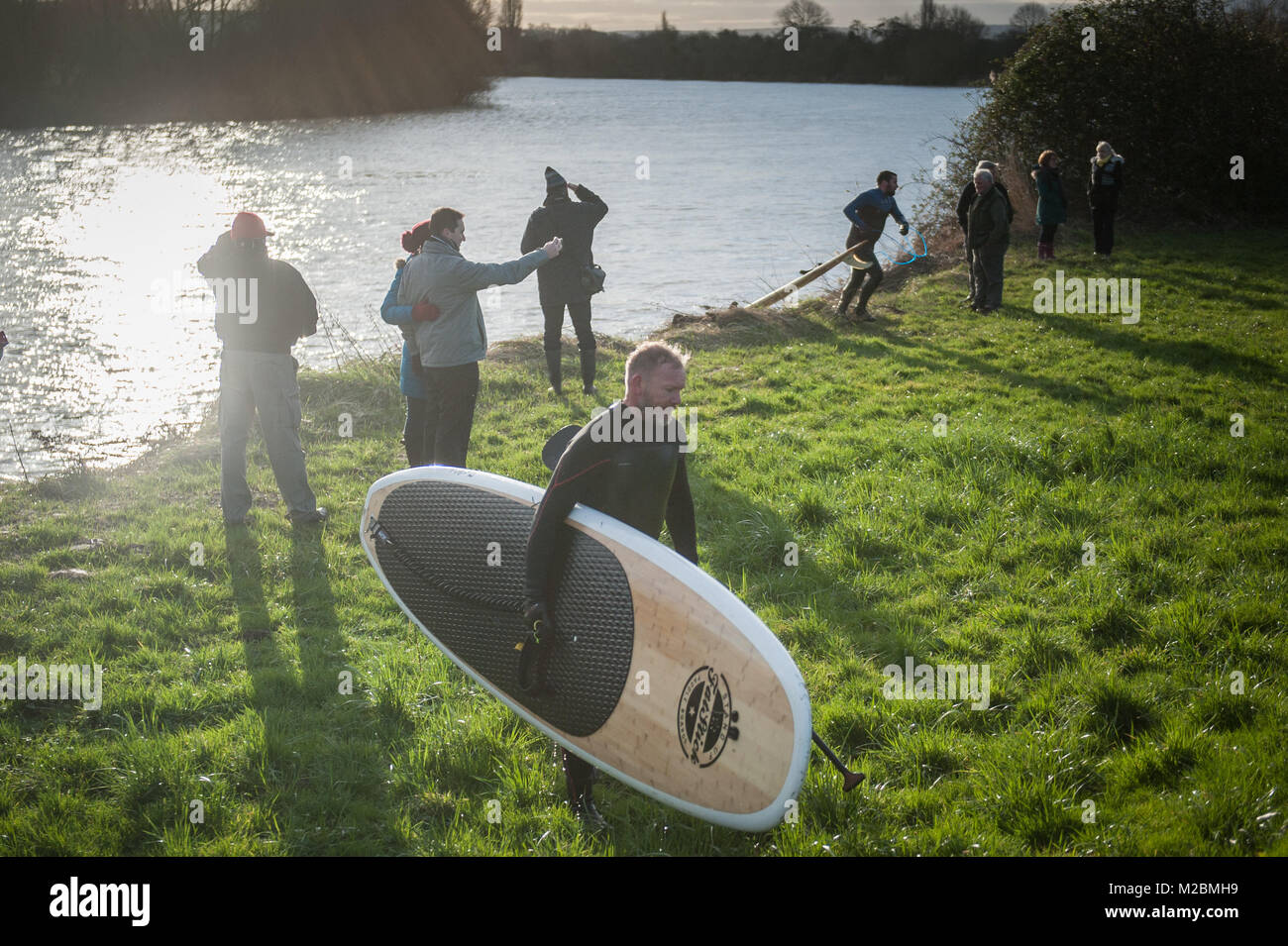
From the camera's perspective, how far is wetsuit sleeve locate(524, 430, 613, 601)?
12.4ft

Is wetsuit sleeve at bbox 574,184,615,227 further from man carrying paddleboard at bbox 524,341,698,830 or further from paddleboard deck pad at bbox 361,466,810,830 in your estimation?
man carrying paddleboard at bbox 524,341,698,830

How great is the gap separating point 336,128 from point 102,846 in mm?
59838

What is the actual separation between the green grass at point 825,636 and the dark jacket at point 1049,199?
739cm

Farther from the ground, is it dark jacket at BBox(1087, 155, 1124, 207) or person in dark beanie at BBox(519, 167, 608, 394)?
dark jacket at BBox(1087, 155, 1124, 207)

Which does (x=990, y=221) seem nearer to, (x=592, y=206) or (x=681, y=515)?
(x=592, y=206)

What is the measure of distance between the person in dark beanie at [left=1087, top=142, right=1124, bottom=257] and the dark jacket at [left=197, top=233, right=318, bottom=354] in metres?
14.9

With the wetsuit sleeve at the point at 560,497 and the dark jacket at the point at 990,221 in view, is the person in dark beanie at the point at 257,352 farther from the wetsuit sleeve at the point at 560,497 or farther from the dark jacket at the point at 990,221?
the dark jacket at the point at 990,221

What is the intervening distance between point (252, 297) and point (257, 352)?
15.0 inches

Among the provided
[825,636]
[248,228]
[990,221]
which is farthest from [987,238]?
[248,228]

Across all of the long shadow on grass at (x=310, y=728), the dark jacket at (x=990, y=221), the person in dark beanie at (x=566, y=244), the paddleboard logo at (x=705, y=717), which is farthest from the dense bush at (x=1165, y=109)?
the paddleboard logo at (x=705, y=717)

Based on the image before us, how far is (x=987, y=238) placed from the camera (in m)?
13.6

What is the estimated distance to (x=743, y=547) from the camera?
6629 mm

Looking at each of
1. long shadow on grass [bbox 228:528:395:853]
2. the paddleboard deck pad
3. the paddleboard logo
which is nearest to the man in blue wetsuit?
long shadow on grass [bbox 228:528:395:853]
